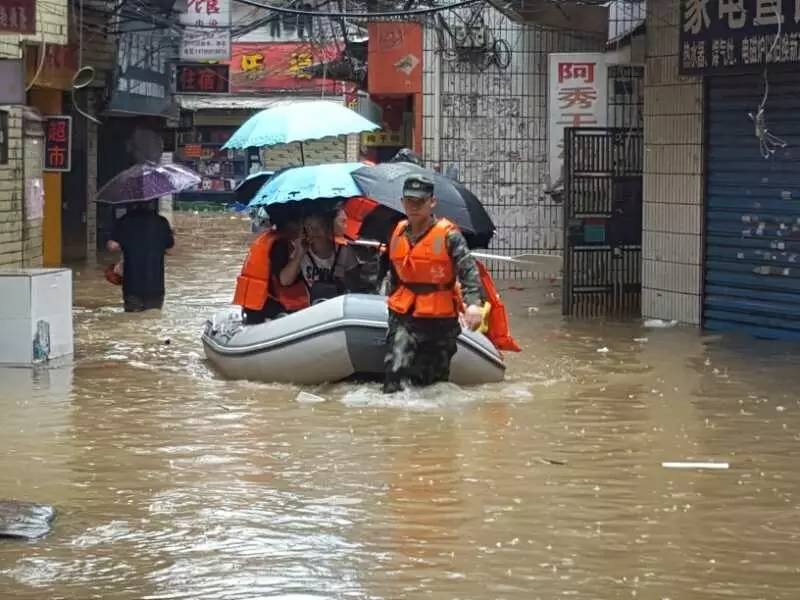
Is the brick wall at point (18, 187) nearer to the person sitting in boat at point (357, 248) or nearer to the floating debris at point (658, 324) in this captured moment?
the person sitting in boat at point (357, 248)

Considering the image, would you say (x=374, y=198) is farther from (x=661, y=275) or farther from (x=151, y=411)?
(x=661, y=275)

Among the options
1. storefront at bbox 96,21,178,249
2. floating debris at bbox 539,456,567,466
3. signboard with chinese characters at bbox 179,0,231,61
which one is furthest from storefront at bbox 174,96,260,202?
floating debris at bbox 539,456,567,466

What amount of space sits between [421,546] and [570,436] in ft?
10.0

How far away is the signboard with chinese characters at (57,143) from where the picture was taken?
19891mm

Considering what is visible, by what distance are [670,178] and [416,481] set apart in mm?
8084

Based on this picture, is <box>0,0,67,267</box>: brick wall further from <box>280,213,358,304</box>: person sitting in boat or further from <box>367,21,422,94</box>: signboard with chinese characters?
<box>280,213,358,304</box>: person sitting in boat

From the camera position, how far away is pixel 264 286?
12.5 m

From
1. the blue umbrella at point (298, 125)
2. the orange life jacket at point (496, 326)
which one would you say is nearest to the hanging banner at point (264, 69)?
the blue umbrella at point (298, 125)

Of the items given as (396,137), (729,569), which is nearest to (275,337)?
(729,569)

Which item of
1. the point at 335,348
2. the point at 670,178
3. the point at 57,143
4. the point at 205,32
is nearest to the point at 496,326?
the point at 335,348

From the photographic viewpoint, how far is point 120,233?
1741 centimetres

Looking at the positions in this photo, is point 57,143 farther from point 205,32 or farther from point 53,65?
point 205,32

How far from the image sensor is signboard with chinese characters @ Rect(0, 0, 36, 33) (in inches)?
490

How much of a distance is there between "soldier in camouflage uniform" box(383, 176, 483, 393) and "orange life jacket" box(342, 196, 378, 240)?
1.48 metres
